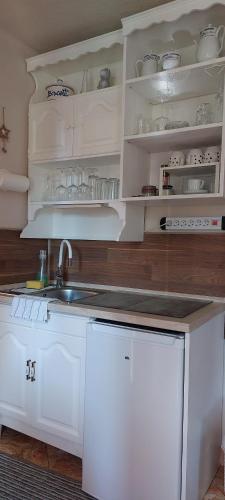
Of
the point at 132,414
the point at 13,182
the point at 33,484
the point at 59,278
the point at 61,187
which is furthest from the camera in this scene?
the point at 59,278

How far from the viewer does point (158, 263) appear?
2.04 m

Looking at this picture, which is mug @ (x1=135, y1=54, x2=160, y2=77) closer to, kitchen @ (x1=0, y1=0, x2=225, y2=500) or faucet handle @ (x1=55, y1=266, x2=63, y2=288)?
kitchen @ (x1=0, y1=0, x2=225, y2=500)

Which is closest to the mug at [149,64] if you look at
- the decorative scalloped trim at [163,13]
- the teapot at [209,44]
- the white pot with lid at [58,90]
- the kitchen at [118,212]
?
the kitchen at [118,212]

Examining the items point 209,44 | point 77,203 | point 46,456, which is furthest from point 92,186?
point 46,456

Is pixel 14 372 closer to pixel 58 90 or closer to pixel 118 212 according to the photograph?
→ pixel 118 212

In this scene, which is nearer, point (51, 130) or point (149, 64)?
point (149, 64)

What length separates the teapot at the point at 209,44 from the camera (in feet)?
5.31

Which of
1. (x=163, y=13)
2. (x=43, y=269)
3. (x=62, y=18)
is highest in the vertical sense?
(x=62, y=18)

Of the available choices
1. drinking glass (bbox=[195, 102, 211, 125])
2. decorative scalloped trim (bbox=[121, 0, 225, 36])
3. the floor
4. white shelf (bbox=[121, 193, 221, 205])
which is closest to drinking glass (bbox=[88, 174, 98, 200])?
white shelf (bbox=[121, 193, 221, 205])

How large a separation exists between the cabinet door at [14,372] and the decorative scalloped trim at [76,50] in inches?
63.6

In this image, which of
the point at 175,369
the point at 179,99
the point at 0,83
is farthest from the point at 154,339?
the point at 0,83

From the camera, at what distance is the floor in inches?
65.0

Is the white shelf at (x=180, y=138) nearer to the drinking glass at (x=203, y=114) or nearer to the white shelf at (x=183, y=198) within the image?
the drinking glass at (x=203, y=114)

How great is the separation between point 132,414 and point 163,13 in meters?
1.85
